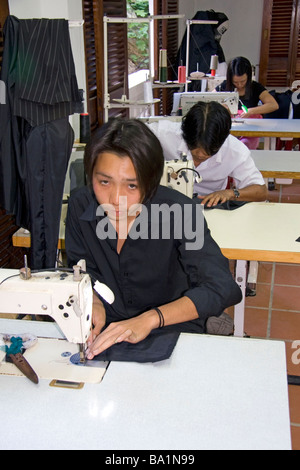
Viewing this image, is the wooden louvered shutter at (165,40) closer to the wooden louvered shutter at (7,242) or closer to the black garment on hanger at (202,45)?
the black garment on hanger at (202,45)

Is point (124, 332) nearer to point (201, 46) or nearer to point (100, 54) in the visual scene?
point (100, 54)

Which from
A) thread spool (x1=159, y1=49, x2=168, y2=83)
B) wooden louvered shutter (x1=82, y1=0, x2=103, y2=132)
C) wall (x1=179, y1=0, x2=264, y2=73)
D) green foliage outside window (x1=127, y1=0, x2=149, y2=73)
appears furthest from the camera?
wall (x1=179, y1=0, x2=264, y2=73)

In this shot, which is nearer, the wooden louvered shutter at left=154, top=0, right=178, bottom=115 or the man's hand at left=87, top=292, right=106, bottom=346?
the man's hand at left=87, top=292, right=106, bottom=346

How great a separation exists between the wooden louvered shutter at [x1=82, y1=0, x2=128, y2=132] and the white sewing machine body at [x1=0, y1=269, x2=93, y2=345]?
2.74 meters

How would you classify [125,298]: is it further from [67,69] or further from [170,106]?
[170,106]

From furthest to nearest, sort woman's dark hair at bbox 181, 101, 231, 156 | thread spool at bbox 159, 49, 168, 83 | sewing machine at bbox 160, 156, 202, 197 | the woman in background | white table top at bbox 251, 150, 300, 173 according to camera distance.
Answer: the woman in background < thread spool at bbox 159, 49, 168, 83 < white table top at bbox 251, 150, 300, 173 < woman's dark hair at bbox 181, 101, 231, 156 < sewing machine at bbox 160, 156, 202, 197

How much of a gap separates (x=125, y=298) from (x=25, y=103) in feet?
3.16

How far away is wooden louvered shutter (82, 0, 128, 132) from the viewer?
12.0 ft

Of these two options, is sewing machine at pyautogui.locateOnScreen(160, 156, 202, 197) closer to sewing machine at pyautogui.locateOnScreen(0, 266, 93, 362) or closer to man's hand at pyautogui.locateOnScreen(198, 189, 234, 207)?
man's hand at pyautogui.locateOnScreen(198, 189, 234, 207)

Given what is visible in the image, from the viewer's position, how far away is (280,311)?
2930 mm

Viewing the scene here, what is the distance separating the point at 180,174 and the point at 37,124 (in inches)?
24.8

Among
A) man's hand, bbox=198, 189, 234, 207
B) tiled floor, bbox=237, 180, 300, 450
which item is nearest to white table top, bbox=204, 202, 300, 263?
man's hand, bbox=198, 189, 234, 207
